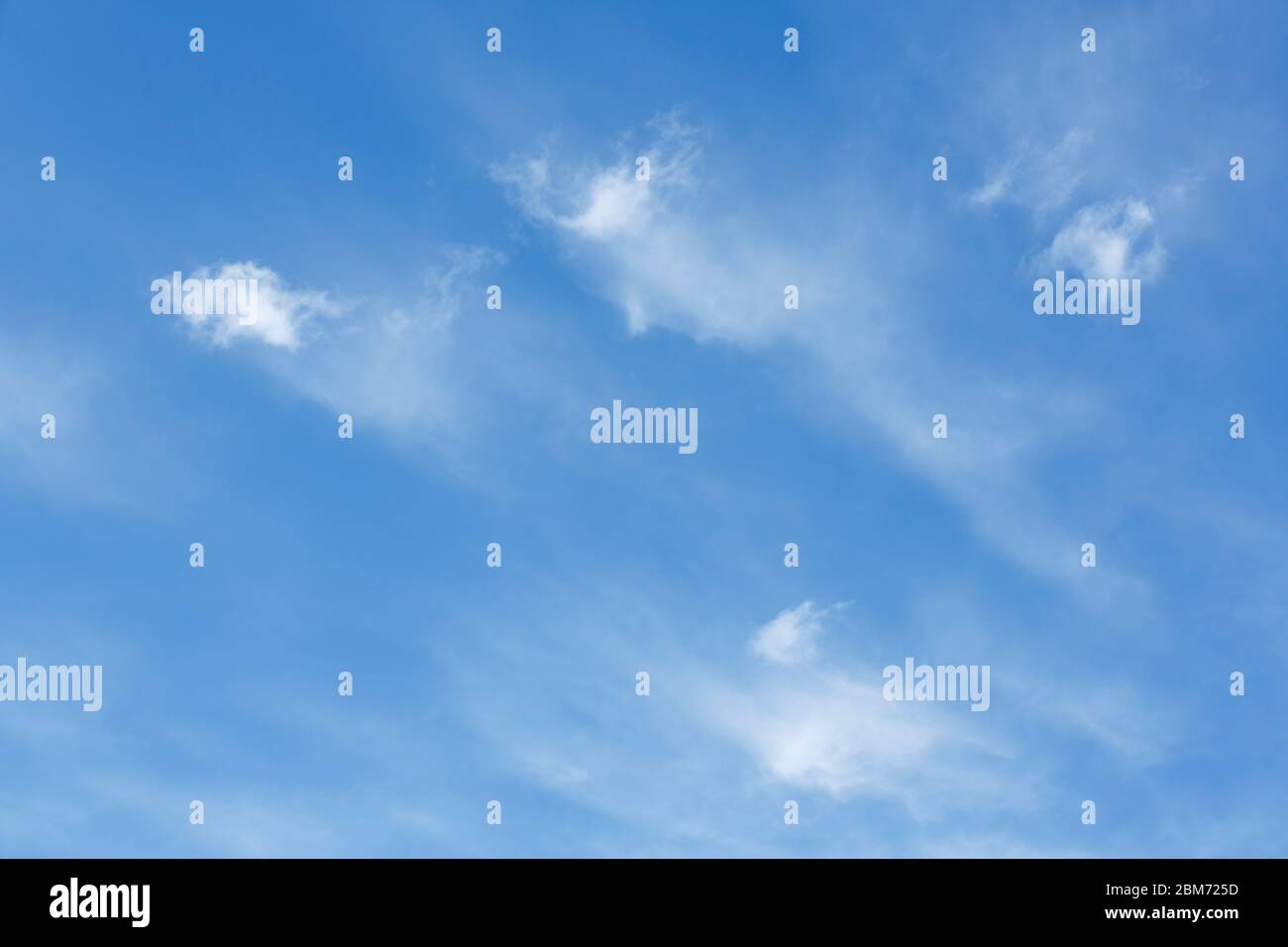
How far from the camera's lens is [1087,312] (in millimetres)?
29188

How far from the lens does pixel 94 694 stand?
27500mm
